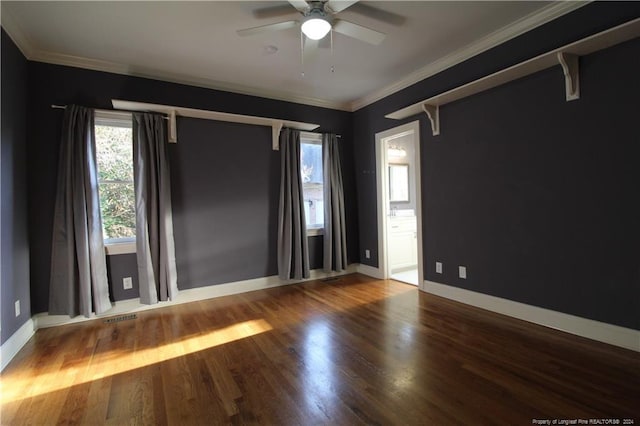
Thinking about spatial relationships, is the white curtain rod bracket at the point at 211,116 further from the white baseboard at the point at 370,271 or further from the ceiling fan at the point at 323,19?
the white baseboard at the point at 370,271

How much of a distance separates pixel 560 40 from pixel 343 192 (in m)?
3.01

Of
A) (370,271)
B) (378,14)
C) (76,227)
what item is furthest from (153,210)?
(370,271)

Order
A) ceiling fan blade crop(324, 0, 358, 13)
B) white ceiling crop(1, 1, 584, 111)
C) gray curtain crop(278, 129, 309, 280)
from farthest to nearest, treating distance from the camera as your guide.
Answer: gray curtain crop(278, 129, 309, 280), white ceiling crop(1, 1, 584, 111), ceiling fan blade crop(324, 0, 358, 13)

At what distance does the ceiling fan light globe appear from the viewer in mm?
2150

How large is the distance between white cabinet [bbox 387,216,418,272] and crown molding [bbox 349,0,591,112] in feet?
6.40

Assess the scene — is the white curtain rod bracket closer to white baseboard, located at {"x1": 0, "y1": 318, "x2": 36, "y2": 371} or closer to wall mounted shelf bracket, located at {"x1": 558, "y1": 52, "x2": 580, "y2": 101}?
white baseboard, located at {"x1": 0, "y1": 318, "x2": 36, "y2": 371}

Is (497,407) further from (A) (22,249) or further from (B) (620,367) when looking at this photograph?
(A) (22,249)

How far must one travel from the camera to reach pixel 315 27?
2188mm

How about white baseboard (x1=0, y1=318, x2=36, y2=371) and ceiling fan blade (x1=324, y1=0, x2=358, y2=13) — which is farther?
white baseboard (x1=0, y1=318, x2=36, y2=371)

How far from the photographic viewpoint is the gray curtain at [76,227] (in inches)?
116

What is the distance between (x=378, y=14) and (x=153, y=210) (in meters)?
3.00

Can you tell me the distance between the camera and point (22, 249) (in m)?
2.69

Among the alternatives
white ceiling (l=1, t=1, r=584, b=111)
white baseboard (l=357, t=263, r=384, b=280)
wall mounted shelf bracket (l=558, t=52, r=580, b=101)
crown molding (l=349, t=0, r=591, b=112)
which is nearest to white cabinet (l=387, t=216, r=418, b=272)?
white baseboard (l=357, t=263, r=384, b=280)

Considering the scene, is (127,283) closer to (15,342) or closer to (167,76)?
(15,342)
